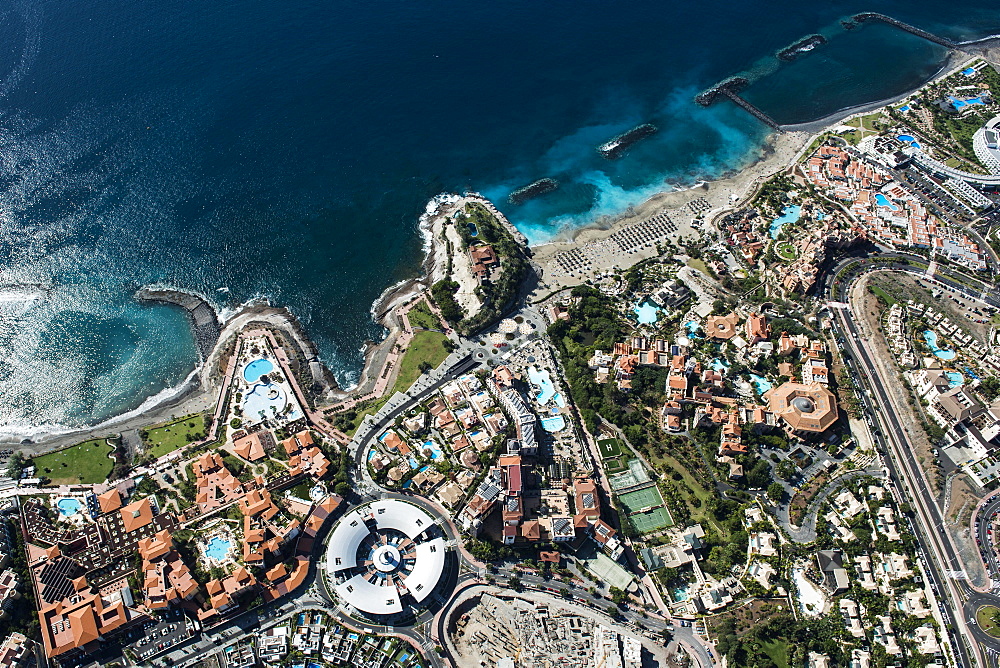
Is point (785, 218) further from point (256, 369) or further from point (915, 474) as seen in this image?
point (256, 369)

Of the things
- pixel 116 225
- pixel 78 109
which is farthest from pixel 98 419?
pixel 78 109

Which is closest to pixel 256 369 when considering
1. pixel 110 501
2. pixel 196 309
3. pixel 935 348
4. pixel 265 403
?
pixel 265 403

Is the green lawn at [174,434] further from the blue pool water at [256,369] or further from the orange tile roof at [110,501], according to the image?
the blue pool water at [256,369]

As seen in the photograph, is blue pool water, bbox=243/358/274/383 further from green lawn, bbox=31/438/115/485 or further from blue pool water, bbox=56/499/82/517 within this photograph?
blue pool water, bbox=56/499/82/517

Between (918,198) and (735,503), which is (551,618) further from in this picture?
(918,198)

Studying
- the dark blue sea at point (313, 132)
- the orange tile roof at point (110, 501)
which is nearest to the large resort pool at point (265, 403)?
the dark blue sea at point (313, 132)
